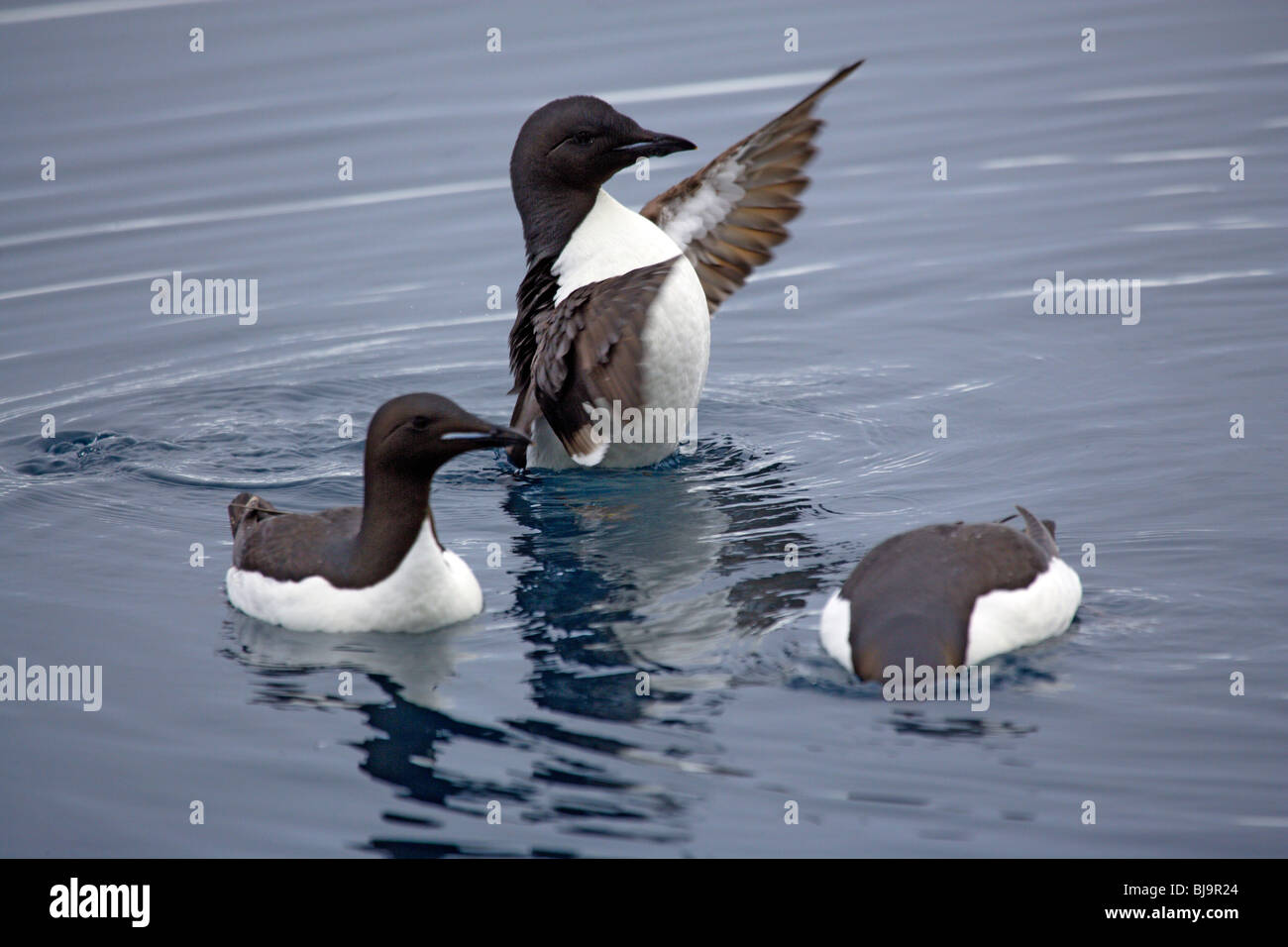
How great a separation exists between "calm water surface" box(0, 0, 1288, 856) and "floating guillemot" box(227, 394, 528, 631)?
158 millimetres

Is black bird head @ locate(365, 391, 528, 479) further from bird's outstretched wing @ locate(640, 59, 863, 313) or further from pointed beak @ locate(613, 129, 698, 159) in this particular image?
bird's outstretched wing @ locate(640, 59, 863, 313)

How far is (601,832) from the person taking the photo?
21.5ft

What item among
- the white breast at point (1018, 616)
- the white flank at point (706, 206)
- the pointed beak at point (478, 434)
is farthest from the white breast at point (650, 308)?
the white breast at point (1018, 616)

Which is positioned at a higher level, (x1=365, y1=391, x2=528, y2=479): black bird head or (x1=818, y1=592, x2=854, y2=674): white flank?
(x1=365, y1=391, x2=528, y2=479): black bird head

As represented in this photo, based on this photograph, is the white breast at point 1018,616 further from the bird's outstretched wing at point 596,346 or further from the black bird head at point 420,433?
the bird's outstretched wing at point 596,346

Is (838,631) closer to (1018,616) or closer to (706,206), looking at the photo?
(1018,616)

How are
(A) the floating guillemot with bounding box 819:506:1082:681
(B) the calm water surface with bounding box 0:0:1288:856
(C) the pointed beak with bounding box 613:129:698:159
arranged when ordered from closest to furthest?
(B) the calm water surface with bounding box 0:0:1288:856, (A) the floating guillemot with bounding box 819:506:1082:681, (C) the pointed beak with bounding box 613:129:698:159

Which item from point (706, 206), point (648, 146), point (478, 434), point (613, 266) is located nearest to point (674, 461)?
point (613, 266)

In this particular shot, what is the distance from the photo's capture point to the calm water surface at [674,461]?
6930 millimetres

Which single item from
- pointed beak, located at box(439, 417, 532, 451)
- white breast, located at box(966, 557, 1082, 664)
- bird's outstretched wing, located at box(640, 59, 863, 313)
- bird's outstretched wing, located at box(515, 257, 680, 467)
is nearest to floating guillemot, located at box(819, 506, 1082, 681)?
white breast, located at box(966, 557, 1082, 664)

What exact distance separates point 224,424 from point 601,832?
20.3 ft

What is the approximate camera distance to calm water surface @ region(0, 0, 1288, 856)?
22.7 feet

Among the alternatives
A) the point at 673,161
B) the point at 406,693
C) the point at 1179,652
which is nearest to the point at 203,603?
the point at 406,693

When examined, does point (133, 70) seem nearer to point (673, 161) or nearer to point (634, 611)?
point (673, 161)
